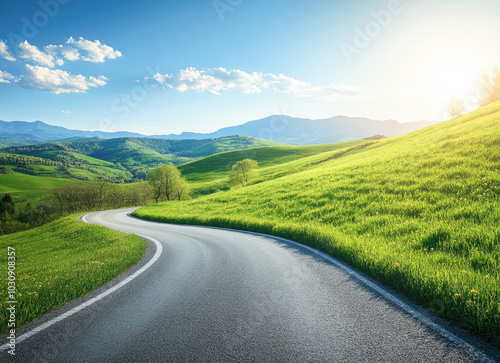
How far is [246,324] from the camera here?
12.9ft

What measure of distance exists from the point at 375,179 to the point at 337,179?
435cm

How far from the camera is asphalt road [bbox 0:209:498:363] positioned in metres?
3.16

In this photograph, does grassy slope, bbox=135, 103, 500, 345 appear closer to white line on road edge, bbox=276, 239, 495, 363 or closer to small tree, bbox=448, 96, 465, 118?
white line on road edge, bbox=276, 239, 495, 363

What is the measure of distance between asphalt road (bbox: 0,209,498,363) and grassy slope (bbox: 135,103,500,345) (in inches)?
24.4

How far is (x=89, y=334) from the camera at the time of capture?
149 inches

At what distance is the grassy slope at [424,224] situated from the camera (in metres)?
4.41

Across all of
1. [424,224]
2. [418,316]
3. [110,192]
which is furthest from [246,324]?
[110,192]

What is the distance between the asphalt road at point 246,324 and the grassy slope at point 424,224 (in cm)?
62

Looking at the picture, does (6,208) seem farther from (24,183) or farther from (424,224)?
(424,224)

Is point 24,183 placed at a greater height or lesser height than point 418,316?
lesser

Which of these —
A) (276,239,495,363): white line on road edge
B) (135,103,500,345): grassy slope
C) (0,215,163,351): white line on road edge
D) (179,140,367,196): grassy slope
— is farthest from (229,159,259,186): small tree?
(276,239,495,363): white line on road edge

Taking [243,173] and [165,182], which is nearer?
[243,173]

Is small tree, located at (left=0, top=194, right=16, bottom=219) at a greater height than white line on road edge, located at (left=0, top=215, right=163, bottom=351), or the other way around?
white line on road edge, located at (left=0, top=215, right=163, bottom=351)

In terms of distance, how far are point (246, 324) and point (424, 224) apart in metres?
7.71
